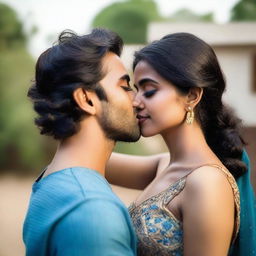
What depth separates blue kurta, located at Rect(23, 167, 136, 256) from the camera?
5.94 feet

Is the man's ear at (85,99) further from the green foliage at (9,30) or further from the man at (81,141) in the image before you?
the green foliage at (9,30)

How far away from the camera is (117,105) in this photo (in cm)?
231

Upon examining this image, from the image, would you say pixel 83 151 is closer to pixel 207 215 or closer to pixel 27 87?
pixel 207 215

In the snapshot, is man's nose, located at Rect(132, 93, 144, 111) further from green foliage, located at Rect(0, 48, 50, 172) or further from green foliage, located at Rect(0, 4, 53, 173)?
green foliage, located at Rect(0, 48, 50, 172)

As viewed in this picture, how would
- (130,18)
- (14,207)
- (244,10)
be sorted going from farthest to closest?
(130,18)
(244,10)
(14,207)

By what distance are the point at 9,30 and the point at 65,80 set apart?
16155 mm

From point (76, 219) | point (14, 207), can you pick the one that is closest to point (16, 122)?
point (14, 207)

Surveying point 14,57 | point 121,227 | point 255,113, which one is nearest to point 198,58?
point 121,227

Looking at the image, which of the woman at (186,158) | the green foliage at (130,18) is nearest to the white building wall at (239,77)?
the green foliage at (130,18)

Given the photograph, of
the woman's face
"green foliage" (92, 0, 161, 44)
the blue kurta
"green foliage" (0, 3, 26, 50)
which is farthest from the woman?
"green foliage" (92, 0, 161, 44)

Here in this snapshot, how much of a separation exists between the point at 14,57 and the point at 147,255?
610 inches

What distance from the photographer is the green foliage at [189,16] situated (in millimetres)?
21094

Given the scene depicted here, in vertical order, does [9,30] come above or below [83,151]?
below

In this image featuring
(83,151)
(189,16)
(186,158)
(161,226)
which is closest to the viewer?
(83,151)
